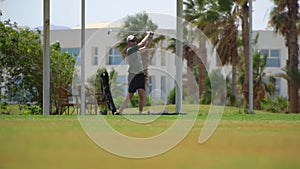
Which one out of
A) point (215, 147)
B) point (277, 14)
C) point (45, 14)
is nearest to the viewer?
point (215, 147)

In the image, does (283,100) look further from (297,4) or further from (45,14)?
(45,14)

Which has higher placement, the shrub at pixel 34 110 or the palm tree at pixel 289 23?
the palm tree at pixel 289 23

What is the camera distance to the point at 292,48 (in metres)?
25.7

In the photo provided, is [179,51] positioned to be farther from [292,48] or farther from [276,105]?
[276,105]

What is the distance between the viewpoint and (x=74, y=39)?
144 feet

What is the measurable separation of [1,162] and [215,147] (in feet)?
2.39

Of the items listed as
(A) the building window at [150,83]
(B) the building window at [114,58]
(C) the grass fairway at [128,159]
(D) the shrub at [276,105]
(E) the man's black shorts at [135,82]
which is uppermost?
(B) the building window at [114,58]

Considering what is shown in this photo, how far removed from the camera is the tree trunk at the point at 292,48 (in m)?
24.9

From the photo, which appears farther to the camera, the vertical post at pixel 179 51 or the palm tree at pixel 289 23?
the palm tree at pixel 289 23

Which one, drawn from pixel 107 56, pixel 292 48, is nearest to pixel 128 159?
pixel 292 48

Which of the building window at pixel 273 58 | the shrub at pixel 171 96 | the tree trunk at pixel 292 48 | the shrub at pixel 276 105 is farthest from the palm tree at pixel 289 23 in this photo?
the building window at pixel 273 58

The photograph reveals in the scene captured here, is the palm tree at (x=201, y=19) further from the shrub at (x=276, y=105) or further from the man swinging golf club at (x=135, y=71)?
the man swinging golf club at (x=135, y=71)

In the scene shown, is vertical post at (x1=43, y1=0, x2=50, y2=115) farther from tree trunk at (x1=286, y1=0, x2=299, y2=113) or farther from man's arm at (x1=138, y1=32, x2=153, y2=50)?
tree trunk at (x1=286, y1=0, x2=299, y2=113)

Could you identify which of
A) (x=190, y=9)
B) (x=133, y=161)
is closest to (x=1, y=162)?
(x=133, y=161)
